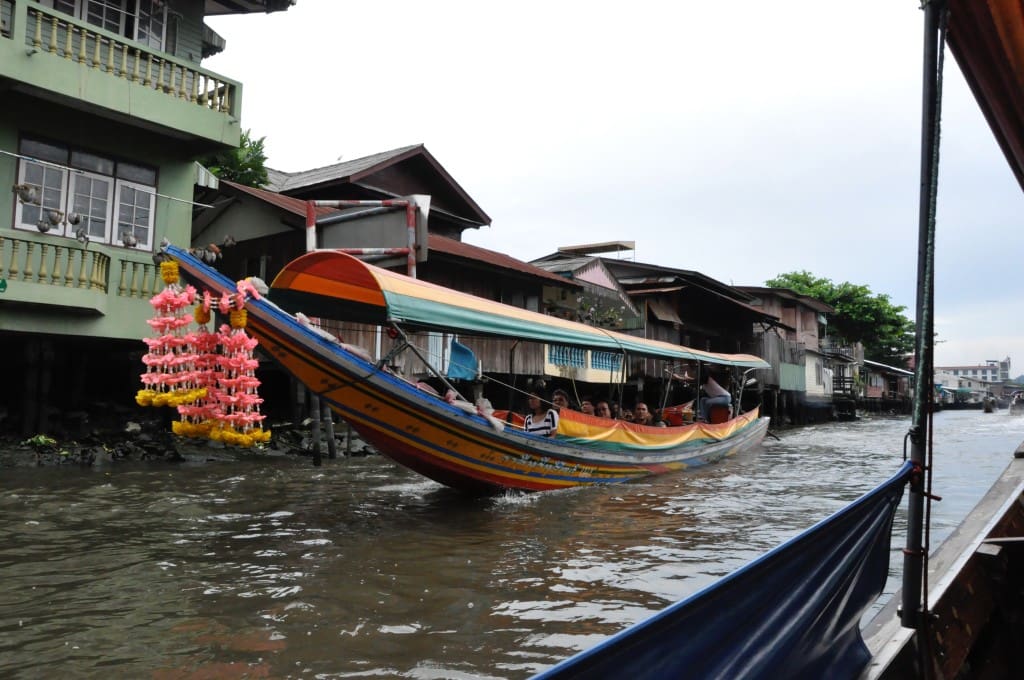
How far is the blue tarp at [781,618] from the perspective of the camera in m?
1.43

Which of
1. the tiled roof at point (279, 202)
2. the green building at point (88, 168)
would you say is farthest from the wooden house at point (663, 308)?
the green building at point (88, 168)

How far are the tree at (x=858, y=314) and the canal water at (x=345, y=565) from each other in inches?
1495

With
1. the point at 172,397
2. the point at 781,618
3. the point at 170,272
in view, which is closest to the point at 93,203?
the point at 170,272

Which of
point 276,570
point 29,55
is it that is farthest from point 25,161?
point 276,570

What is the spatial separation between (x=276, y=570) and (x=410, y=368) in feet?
33.7

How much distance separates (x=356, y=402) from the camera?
7.97 meters

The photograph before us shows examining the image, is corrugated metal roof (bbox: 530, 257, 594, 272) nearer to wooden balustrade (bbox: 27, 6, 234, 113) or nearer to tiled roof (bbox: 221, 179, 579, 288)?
tiled roof (bbox: 221, 179, 579, 288)

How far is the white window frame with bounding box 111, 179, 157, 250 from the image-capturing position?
12445mm

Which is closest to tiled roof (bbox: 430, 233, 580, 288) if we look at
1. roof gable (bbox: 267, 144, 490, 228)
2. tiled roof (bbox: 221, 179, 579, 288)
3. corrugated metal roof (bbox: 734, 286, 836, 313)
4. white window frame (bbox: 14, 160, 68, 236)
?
tiled roof (bbox: 221, 179, 579, 288)

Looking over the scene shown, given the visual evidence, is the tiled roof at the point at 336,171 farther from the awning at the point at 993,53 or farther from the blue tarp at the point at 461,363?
the awning at the point at 993,53

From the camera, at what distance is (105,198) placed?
40.6ft

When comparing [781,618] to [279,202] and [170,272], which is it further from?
[279,202]

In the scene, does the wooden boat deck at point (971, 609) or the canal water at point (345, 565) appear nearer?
the wooden boat deck at point (971, 609)

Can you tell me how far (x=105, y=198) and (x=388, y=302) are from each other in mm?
8132
